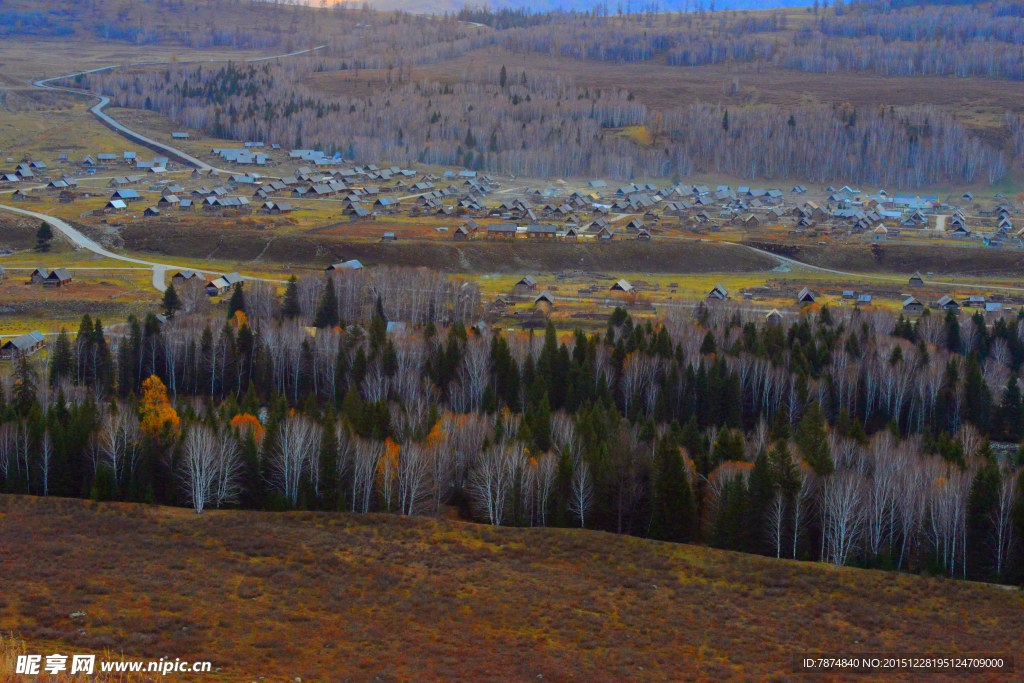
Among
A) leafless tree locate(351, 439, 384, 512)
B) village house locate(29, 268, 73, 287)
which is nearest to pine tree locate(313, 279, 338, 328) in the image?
village house locate(29, 268, 73, 287)

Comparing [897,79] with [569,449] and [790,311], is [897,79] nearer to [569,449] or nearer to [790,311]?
[790,311]

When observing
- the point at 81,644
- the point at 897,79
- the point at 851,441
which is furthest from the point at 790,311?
the point at 897,79

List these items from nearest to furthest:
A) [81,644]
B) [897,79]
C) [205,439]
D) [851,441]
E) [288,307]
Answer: [81,644] → [205,439] → [851,441] → [288,307] → [897,79]

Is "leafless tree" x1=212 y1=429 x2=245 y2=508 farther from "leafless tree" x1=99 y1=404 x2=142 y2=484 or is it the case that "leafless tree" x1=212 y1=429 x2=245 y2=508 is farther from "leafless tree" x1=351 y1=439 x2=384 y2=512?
"leafless tree" x1=351 y1=439 x2=384 y2=512

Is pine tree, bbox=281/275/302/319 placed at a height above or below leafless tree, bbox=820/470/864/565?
above

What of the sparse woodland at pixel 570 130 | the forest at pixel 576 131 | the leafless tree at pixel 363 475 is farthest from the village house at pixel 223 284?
the sparse woodland at pixel 570 130
